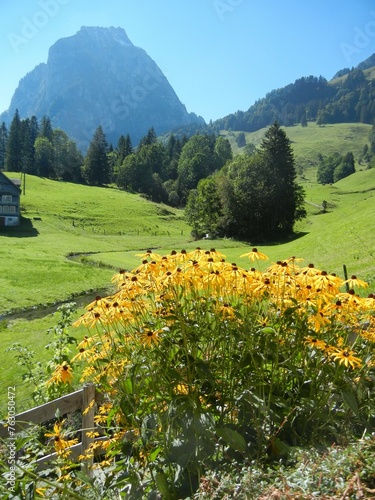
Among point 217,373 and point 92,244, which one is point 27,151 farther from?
point 217,373

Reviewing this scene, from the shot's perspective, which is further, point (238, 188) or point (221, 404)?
point (238, 188)

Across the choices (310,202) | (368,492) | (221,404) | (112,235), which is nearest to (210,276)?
(221,404)

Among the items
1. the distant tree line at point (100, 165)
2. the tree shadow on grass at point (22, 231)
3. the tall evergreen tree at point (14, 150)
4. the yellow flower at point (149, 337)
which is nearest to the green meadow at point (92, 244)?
the tree shadow on grass at point (22, 231)

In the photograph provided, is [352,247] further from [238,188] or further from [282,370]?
[238,188]

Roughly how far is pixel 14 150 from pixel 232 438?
386 ft

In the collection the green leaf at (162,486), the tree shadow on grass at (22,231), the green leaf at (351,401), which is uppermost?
the green leaf at (351,401)

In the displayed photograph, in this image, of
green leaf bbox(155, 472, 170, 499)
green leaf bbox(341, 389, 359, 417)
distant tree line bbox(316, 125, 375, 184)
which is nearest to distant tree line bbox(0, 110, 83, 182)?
distant tree line bbox(316, 125, 375, 184)

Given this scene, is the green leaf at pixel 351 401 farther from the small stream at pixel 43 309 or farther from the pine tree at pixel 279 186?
the pine tree at pixel 279 186

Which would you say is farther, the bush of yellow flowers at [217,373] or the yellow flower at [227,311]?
the yellow flower at [227,311]

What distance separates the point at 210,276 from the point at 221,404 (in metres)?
1.02

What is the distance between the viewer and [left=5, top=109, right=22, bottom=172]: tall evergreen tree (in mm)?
106750

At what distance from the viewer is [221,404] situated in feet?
10.6

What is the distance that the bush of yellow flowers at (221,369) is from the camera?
2.96 meters

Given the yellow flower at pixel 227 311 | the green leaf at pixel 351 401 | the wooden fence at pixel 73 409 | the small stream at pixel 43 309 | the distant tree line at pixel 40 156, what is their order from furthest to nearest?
the distant tree line at pixel 40 156
the small stream at pixel 43 309
the wooden fence at pixel 73 409
the yellow flower at pixel 227 311
the green leaf at pixel 351 401
